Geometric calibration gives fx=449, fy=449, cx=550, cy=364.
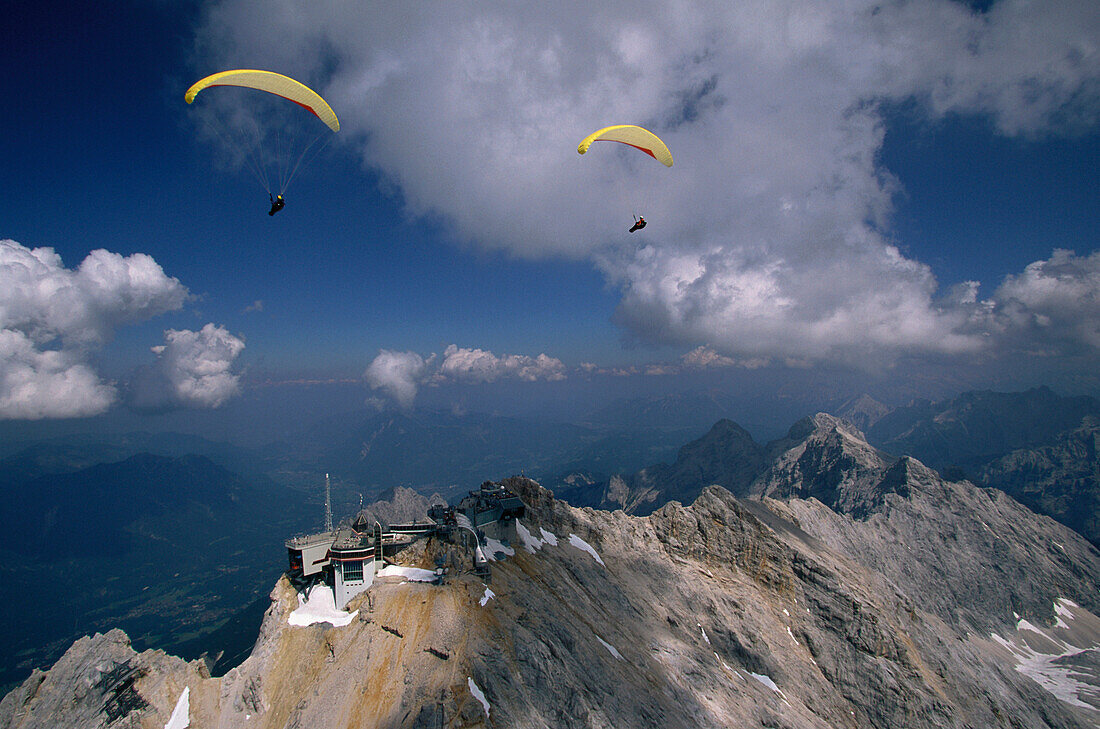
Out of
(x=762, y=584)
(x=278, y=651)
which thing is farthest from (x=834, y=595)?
(x=278, y=651)

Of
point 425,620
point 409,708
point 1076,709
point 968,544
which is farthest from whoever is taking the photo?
point 968,544

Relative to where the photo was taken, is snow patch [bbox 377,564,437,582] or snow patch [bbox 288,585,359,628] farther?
snow patch [bbox 377,564,437,582]

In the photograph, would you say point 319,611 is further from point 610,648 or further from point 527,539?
point 610,648

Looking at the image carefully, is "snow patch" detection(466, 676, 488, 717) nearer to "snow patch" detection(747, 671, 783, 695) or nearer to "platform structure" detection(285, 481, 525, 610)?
"platform structure" detection(285, 481, 525, 610)

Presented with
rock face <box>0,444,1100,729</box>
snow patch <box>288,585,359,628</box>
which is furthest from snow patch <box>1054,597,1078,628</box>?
snow patch <box>288,585,359,628</box>

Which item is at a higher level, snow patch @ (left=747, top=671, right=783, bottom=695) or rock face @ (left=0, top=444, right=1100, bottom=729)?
rock face @ (left=0, top=444, right=1100, bottom=729)

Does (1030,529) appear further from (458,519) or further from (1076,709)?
(458,519)
